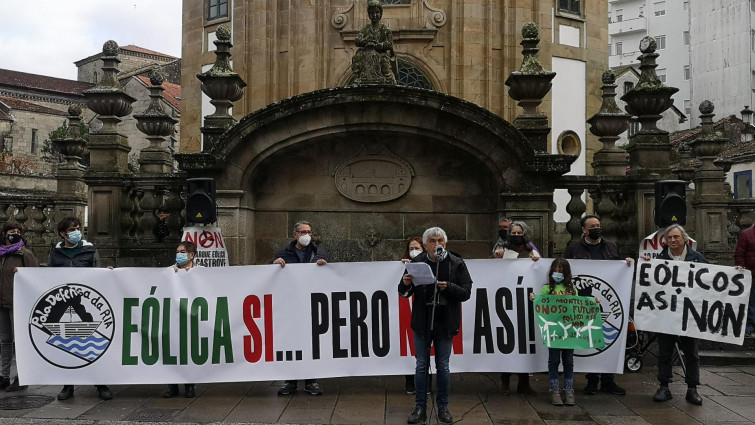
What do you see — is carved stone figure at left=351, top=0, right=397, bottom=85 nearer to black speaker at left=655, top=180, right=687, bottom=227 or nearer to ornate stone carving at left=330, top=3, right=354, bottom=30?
black speaker at left=655, top=180, right=687, bottom=227

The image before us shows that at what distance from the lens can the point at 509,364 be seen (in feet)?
25.9

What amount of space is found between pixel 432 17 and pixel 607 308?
14089 millimetres

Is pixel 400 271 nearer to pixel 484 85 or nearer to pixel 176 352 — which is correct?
pixel 176 352

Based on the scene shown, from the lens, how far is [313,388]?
310 inches

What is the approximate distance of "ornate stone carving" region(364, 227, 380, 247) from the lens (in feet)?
34.4

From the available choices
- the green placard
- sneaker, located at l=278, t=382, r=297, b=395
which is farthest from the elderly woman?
the green placard

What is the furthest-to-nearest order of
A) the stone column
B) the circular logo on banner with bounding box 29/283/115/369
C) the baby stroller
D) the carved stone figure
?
the stone column
the carved stone figure
the baby stroller
the circular logo on banner with bounding box 29/283/115/369

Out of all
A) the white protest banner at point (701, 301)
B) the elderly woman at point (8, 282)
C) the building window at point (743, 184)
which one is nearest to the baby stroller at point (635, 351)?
the white protest banner at point (701, 301)

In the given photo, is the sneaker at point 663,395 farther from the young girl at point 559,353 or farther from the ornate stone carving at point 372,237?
the ornate stone carving at point 372,237

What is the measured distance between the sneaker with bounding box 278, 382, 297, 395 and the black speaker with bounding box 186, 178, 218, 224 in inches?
98.1

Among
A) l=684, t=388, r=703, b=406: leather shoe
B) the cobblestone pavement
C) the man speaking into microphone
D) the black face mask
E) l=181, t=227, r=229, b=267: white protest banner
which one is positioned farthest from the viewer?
l=181, t=227, r=229, b=267: white protest banner

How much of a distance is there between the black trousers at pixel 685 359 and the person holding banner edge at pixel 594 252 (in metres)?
0.50

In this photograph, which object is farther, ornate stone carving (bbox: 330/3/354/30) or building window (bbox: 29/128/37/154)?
building window (bbox: 29/128/37/154)

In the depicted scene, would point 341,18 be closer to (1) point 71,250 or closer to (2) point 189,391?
(1) point 71,250
